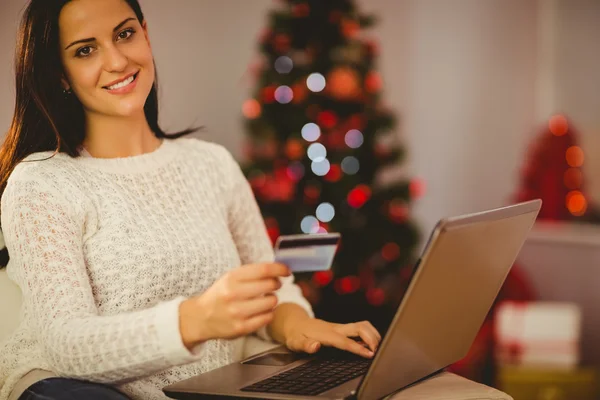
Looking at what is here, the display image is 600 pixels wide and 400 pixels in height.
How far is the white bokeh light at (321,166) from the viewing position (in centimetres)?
362

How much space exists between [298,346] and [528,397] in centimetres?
189

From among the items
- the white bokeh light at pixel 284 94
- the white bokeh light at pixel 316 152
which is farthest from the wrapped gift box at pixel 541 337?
the white bokeh light at pixel 284 94

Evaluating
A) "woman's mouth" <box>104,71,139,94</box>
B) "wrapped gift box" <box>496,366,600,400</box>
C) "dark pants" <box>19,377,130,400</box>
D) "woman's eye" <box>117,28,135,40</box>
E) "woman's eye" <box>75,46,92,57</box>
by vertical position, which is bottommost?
"wrapped gift box" <box>496,366,600,400</box>

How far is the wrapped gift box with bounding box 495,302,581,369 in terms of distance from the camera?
3133mm

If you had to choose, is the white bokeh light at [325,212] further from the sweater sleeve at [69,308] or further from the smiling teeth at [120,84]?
the sweater sleeve at [69,308]

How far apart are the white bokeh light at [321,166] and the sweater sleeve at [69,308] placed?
2220mm

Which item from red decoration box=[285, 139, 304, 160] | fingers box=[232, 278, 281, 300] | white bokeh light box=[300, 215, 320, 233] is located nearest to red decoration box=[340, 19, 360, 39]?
red decoration box=[285, 139, 304, 160]

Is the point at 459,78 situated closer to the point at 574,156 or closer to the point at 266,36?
the point at 574,156

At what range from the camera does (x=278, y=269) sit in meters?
1.15

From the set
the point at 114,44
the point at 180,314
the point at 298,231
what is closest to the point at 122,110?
the point at 114,44

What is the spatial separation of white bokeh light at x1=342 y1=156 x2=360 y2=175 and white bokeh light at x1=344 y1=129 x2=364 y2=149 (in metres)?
0.06

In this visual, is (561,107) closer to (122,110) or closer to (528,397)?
(528,397)

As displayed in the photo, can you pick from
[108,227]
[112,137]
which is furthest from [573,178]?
[108,227]

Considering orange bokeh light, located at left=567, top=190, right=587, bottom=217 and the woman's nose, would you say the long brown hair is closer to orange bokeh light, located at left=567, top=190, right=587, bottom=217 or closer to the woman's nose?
the woman's nose
